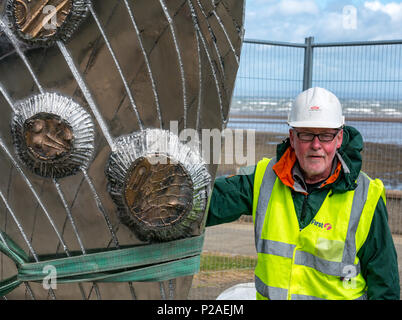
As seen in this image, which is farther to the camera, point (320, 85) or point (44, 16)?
point (320, 85)

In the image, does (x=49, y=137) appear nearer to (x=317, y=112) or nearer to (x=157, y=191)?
(x=157, y=191)

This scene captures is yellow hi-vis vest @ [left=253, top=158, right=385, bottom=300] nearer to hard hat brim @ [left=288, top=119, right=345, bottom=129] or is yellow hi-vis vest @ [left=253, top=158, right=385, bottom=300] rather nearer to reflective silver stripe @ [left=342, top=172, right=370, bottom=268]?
reflective silver stripe @ [left=342, top=172, right=370, bottom=268]

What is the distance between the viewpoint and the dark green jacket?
189 cm

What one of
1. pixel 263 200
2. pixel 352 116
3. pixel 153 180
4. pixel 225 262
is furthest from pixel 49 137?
pixel 352 116

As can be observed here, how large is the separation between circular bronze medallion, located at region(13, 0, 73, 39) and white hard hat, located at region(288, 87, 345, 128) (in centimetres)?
90

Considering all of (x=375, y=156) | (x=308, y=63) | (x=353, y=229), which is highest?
(x=308, y=63)

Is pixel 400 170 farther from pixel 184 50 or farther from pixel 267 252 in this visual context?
pixel 184 50

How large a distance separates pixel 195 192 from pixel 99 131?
0.33m

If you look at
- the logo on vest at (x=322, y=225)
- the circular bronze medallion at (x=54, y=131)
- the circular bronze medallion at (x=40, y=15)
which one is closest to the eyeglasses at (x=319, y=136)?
the logo on vest at (x=322, y=225)

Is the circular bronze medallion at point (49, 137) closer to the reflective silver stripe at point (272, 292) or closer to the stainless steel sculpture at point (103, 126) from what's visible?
the stainless steel sculpture at point (103, 126)

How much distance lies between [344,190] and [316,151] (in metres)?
0.17

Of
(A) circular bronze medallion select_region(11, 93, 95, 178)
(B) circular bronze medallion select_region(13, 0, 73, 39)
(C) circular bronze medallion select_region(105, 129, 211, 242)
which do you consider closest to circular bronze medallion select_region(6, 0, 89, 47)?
(B) circular bronze medallion select_region(13, 0, 73, 39)

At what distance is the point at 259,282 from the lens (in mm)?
2104

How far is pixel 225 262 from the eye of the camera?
208 inches
